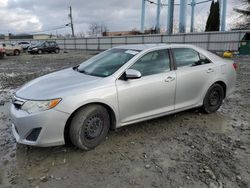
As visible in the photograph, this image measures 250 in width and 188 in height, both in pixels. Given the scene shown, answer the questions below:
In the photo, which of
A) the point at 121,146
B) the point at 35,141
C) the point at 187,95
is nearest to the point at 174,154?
the point at 121,146

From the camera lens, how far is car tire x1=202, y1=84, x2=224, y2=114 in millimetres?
5145

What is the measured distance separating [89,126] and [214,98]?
9.83ft

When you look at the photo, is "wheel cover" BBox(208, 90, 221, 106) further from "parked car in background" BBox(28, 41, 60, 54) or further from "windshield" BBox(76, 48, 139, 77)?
"parked car in background" BBox(28, 41, 60, 54)

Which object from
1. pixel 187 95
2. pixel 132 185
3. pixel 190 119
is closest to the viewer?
pixel 132 185

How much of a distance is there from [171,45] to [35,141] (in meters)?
2.99

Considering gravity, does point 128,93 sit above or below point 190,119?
above

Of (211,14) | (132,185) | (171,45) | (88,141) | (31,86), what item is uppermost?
(211,14)

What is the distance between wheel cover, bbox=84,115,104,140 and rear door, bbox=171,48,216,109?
1606 mm

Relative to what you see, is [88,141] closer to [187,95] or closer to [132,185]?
[132,185]

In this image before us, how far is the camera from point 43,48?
98.3ft

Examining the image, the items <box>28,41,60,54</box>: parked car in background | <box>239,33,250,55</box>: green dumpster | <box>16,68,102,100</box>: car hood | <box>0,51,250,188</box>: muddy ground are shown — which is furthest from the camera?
<box>28,41,60,54</box>: parked car in background

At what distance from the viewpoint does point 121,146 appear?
12.7 feet

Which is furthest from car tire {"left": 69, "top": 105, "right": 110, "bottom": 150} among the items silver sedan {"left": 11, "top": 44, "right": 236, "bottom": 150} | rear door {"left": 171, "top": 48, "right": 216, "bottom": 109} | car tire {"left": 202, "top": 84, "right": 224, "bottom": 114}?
car tire {"left": 202, "top": 84, "right": 224, "bottom": 114}

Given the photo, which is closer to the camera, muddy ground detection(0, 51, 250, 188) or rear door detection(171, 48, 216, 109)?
muddy ground detection(0, 51, 250, 188)
